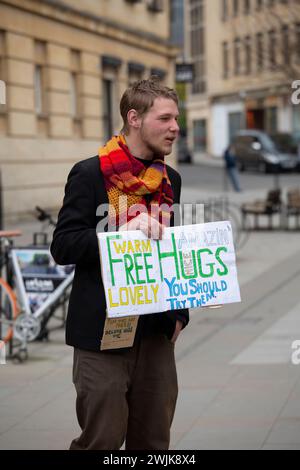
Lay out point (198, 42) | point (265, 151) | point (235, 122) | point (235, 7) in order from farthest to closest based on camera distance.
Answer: point (198, 42) → point (235, 122) → point (235, 7) → point (265, 151)

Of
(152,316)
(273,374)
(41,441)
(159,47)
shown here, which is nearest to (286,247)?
(273,374)

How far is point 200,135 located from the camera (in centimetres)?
7281

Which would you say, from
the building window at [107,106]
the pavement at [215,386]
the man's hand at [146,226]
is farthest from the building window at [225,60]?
the man's hand at [146,226]

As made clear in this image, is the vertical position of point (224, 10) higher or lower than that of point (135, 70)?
higher

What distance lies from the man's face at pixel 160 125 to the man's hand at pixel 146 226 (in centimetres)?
29

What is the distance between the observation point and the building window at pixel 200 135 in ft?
237

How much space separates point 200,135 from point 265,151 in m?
26.8

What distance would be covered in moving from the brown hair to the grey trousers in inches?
33.8

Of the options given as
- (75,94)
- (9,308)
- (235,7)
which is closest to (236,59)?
(235,7)

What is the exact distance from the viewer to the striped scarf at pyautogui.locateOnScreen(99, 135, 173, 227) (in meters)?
3.68

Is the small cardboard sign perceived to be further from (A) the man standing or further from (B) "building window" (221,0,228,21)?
(B) "building window" (221,0,228,21)

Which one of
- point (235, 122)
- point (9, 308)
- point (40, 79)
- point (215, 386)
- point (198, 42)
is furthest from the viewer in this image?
point (198, 42)

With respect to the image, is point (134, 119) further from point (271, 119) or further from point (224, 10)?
point (224, 10)
